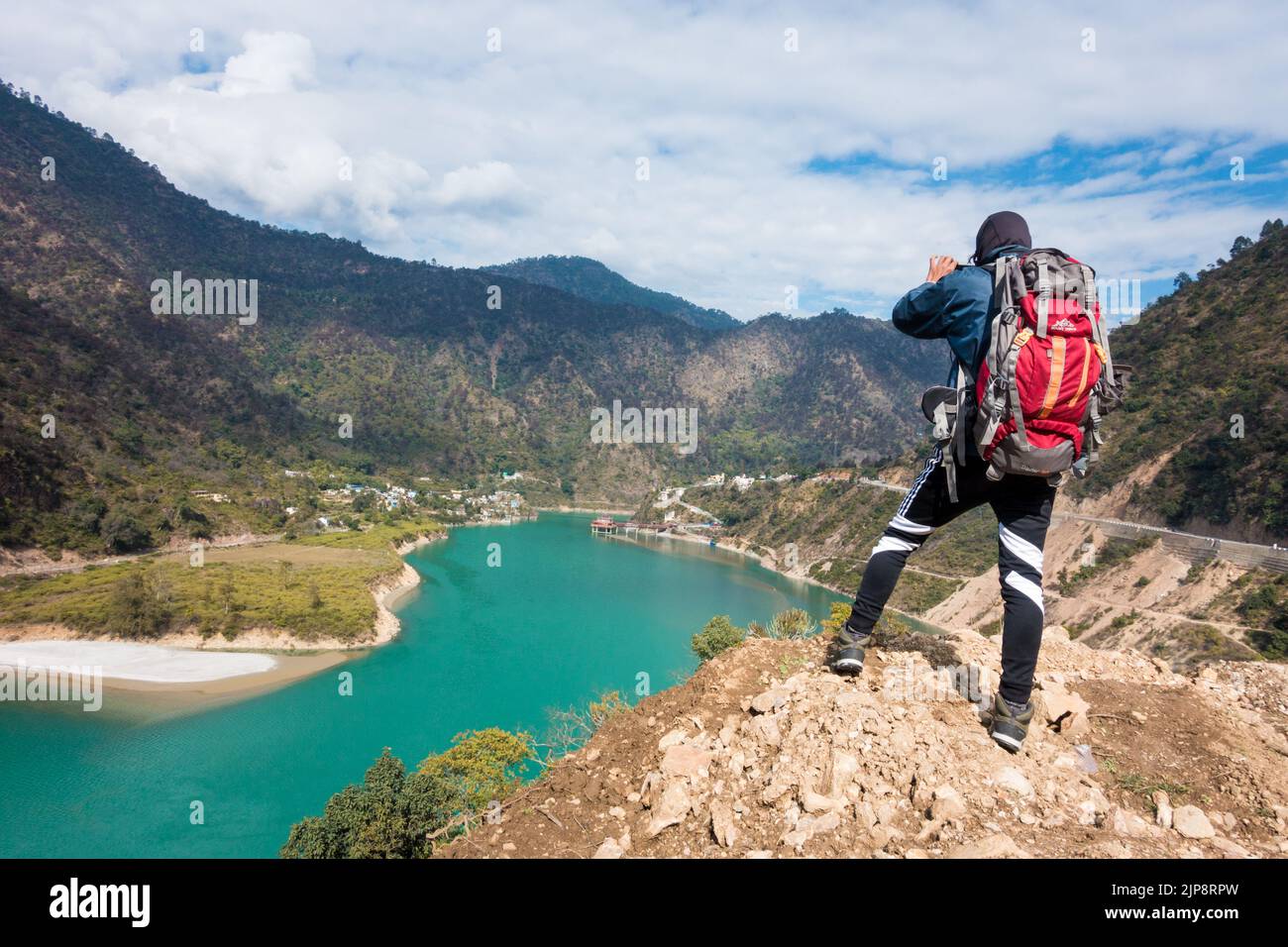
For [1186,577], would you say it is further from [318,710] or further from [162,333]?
[162,333]

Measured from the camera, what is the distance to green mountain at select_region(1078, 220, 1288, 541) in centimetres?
3278

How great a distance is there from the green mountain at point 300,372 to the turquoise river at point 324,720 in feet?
62.0

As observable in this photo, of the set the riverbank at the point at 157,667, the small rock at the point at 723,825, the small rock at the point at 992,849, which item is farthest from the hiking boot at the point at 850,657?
the riverbank at the point at 157,667

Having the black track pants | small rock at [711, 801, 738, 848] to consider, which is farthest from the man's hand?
small rock at [711, 801, 738, 848]

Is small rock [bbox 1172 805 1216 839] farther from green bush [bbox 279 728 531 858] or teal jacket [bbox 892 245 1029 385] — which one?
green bush [bbox 279 728 531 858]

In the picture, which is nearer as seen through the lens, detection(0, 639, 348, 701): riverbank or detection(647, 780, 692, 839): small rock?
detection(647, 780, 692, 839): small rock

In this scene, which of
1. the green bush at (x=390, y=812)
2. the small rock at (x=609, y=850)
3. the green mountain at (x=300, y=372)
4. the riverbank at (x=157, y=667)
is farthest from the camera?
the green mountain at (x=300, y=372)

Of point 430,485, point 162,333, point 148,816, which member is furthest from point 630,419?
point 148,816

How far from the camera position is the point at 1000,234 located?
9.23ft

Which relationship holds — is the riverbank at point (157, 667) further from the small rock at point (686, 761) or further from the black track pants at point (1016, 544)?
the black track pants at point (1016, 544)

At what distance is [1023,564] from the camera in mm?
2691

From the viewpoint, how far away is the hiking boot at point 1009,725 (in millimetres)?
2625

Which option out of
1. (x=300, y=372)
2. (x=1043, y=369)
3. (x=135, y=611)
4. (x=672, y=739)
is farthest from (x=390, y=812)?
(x=300, y=372)

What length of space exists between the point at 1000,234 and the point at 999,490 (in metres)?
1.13
